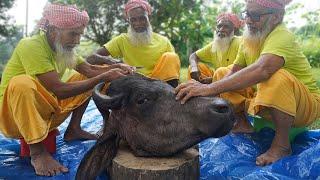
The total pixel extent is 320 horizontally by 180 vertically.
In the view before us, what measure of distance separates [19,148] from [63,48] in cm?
118

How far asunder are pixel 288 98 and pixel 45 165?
227 cm

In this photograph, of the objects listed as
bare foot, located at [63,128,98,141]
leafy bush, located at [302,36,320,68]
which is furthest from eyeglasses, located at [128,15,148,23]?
leafy bush, located at [302,36,320,68]

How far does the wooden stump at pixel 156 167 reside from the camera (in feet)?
11.1

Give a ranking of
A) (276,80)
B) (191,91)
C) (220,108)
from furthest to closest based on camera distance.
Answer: (276,80)
(191,91)
(220,108)

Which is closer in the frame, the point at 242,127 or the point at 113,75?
the point at 113,75

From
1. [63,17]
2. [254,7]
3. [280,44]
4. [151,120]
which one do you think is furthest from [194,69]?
[151,120]

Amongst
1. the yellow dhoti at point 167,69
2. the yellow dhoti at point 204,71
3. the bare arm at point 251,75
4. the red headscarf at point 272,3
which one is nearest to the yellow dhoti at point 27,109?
the bare arm at point 251,75

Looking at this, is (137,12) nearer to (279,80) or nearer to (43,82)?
(43,82)

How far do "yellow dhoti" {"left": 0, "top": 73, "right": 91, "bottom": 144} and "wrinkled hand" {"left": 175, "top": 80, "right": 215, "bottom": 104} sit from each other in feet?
4.43

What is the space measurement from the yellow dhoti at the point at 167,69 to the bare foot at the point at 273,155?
185cm

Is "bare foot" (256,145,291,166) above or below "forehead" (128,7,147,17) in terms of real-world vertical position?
below

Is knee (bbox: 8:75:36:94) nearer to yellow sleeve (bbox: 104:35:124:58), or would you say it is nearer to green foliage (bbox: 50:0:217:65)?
yellow sleeve (bbox: 104:35:124:58)

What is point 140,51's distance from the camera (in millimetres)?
6156

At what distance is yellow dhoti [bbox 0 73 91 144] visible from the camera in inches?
160
